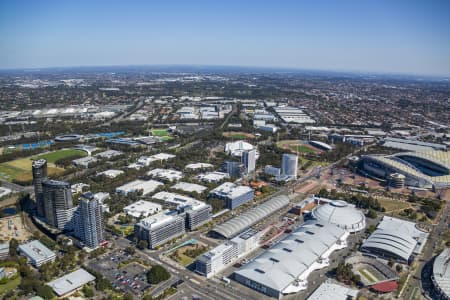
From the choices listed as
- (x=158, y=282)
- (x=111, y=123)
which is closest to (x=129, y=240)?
(x=158, y=282)

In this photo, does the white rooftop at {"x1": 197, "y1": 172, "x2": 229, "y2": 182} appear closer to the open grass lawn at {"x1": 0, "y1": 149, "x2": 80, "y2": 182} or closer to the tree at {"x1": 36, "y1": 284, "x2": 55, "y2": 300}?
the open grass lawn at {"x1": 0, "y1": 149, "x2": 80, "y2": 182}

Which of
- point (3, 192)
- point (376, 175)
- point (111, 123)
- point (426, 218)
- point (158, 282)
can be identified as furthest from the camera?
point (111, 123)

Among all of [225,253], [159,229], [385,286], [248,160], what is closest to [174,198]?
[159,229]

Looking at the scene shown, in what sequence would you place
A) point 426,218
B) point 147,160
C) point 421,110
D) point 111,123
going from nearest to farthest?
1. point 426,218
2. point 147,160
3. point 111,123
4. point 421,110

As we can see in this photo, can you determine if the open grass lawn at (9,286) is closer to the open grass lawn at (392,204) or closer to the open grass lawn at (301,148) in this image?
the open grass lawn at (392,204)

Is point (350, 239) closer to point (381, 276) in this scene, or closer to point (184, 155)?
point (381, 276)

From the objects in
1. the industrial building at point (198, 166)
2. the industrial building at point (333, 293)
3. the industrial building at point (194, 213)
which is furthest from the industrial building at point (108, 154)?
the industrial building at point (333, 293)
